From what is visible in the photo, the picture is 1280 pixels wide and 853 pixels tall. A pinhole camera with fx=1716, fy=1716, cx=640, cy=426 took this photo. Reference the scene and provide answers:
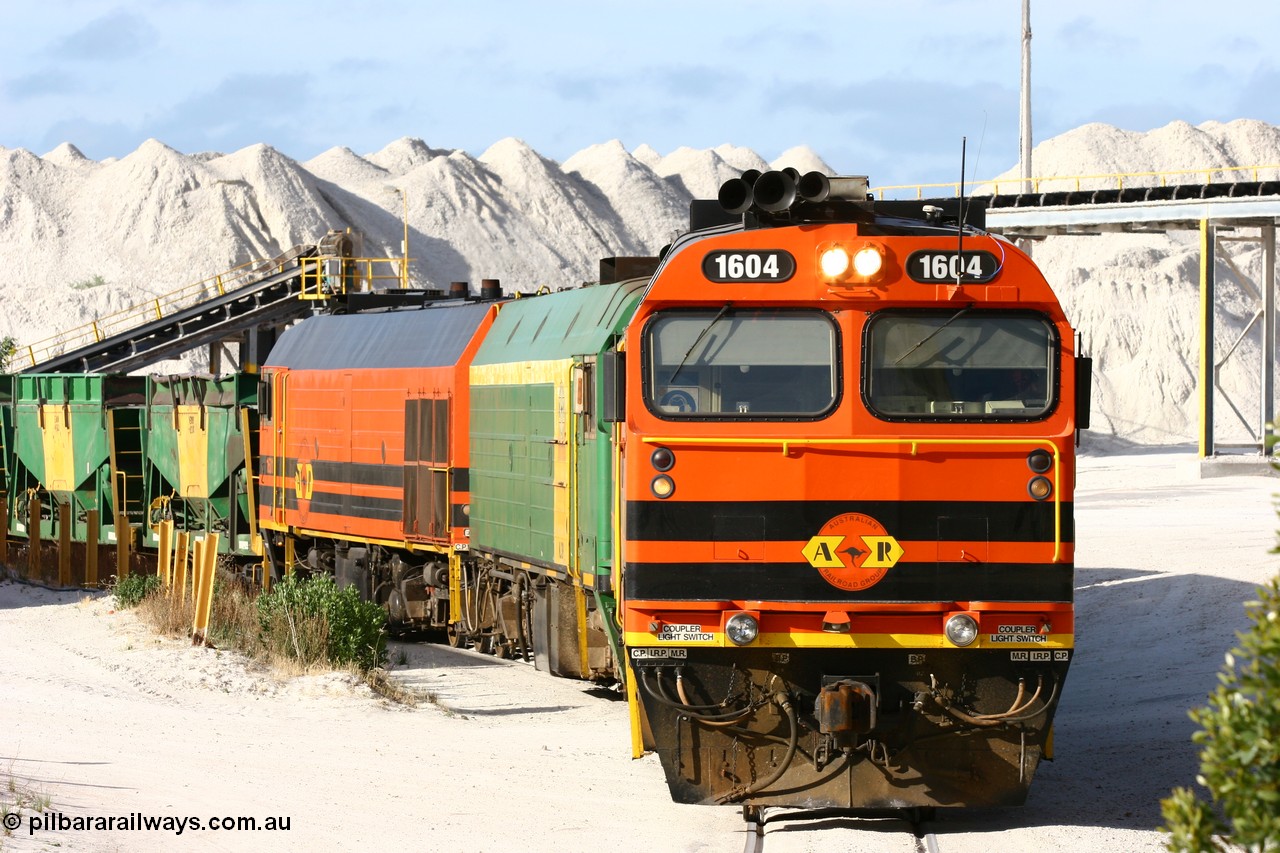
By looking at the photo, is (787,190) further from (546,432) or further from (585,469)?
(546,432)

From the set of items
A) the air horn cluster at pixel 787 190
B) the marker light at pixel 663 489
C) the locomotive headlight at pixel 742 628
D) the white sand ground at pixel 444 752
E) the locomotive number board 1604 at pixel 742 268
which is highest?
the air horn cluster at pixel 787 190

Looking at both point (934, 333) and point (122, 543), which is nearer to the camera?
point (934, 333)

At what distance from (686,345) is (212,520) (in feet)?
58.8

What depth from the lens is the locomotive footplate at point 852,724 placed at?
33.0 feet

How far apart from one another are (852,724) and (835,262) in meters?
2.71

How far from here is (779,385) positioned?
10133mm

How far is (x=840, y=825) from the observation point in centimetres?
1073

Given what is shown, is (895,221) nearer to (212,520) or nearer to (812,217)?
(812,217)

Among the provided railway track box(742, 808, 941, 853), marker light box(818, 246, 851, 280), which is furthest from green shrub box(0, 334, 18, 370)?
marker light box(818, 246, 851, 280)

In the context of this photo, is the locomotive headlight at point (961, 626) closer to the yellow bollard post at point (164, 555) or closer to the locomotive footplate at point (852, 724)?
the locomotive footplate at point (852, 724)

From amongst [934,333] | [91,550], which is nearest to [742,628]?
[934,333]

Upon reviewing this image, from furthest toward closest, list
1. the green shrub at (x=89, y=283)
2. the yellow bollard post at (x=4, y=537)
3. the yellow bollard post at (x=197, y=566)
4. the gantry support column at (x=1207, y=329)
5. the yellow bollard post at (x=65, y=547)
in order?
the green shrub at (x=89, y=283) < the gantry support column at (x=1207, y=329) < the yellow bollard post at (x=4, y=537) < the yellow bollard post at (x=65, y=547) < the yellow bollard post at (x=197, y=566)

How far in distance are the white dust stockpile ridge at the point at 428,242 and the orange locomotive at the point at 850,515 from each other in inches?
2740

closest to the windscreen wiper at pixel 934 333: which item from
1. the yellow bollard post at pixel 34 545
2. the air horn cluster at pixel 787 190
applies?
the air horn cluster at pixel 787 190
